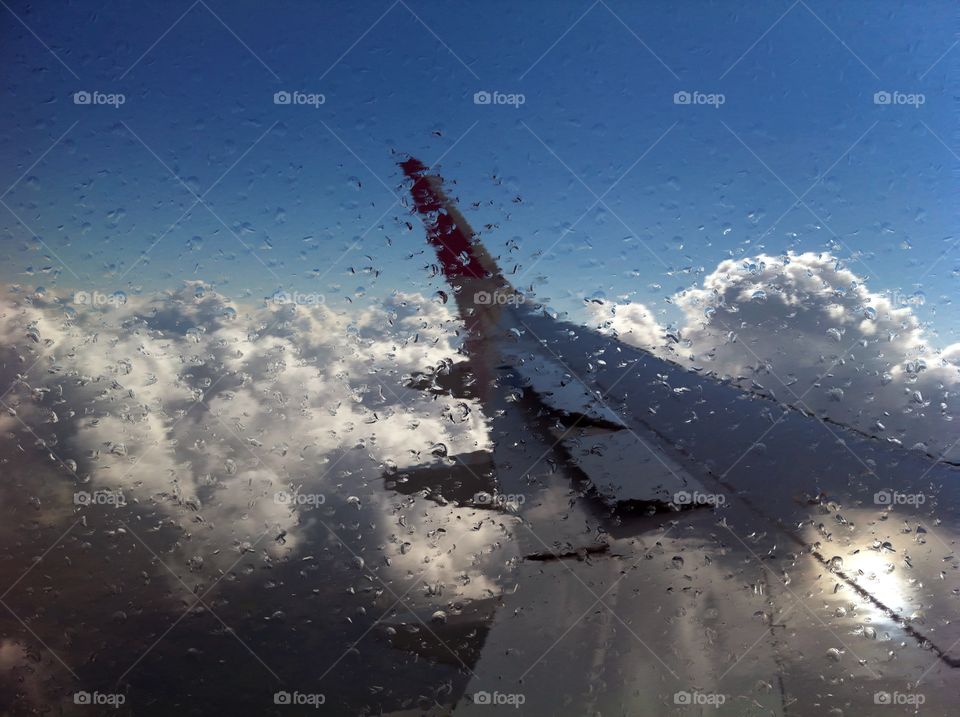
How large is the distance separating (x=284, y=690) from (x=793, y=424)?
385cm

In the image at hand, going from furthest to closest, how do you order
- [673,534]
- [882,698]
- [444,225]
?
[444,225], [673,534], [882,698]

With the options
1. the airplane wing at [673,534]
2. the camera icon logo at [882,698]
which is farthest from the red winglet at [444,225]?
the camera icon logo at [882,698]

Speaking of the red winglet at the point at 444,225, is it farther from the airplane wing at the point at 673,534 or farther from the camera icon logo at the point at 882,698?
the camera icon logo at the point at 882,698

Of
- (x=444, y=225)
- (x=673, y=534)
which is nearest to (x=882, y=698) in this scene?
A: (x=673, y=534)


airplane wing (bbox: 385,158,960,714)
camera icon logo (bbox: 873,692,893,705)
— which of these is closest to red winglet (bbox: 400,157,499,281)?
airplane wing (bbox: 385,158,960,714)

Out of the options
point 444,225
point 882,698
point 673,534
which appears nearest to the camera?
point 882,698

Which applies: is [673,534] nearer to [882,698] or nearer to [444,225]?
[882,698]

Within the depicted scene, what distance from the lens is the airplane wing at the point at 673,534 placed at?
2326 millimetres

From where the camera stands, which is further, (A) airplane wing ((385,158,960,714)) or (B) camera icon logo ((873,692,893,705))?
(A) airplane wing ((385,158,960,714))

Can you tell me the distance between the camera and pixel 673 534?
3309 millimetres

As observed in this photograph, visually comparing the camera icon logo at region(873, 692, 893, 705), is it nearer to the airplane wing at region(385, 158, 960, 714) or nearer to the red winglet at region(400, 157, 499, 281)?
the airplane wing at region(385, 158, 960, 714)

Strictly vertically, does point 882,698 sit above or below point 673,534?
below

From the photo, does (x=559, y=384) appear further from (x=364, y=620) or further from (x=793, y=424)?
(x=364, y=620)

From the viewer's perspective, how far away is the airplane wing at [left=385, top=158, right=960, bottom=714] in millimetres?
2326
